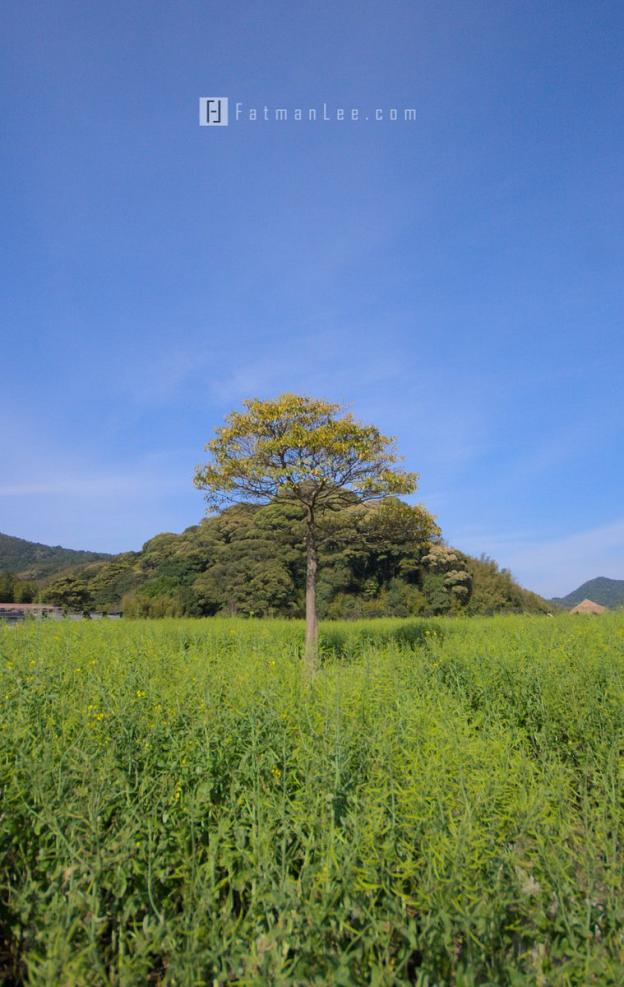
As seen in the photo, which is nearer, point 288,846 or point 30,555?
point 288,846

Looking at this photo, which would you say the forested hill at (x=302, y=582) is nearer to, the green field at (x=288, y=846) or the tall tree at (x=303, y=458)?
the tall tree at (x=303, y=458)

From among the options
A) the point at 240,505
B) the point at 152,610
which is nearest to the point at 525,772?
the point at 240,505

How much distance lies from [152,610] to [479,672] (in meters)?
19.7

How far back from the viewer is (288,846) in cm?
272

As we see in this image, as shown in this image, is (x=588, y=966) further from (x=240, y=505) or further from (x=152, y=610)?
(x=152, y=610)

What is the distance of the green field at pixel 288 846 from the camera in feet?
5.85

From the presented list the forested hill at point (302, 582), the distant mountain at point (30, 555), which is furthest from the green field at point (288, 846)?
the distant mountain at point (30, 555)

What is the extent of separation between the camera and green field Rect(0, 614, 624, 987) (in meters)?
1.78

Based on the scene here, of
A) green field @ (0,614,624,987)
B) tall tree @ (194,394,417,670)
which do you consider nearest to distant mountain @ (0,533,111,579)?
tall tree @ (194,394,417,670)

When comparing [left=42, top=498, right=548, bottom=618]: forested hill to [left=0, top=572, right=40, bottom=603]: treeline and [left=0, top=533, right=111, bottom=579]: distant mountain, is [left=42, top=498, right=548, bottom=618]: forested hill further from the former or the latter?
[left=0, top=533, right=111, bottom=579]: distant mountain

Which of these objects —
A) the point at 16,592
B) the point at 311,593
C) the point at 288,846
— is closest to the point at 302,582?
the point at 311,593

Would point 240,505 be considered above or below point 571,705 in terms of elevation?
above

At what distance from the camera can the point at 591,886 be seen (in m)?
1.97

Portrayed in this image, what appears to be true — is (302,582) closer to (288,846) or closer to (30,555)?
(288,846)
